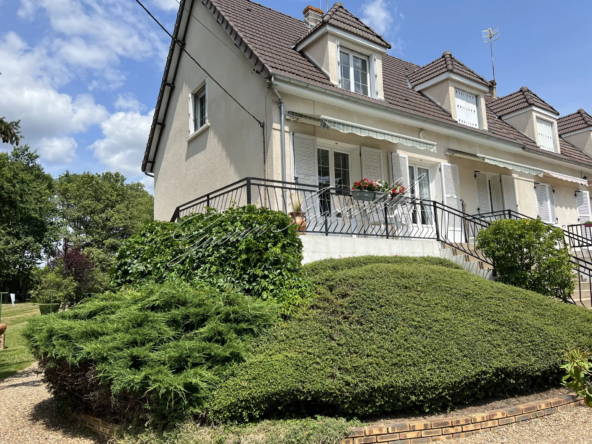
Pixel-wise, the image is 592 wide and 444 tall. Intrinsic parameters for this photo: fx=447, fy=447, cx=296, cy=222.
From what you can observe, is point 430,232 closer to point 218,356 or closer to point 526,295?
point 526,295

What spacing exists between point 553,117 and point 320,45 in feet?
41.8

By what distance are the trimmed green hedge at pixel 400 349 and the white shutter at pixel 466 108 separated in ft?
33.5

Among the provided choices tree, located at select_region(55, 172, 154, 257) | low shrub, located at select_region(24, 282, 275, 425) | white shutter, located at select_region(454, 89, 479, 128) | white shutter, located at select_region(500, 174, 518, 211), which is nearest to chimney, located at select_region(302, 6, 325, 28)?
white shutter, located at select_region(454, 89, 479, 128)

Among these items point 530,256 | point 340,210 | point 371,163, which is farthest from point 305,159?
point 530,256

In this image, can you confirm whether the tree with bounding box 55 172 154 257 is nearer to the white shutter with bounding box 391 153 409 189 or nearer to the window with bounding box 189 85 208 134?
the window with bounding box 189 85 208 134

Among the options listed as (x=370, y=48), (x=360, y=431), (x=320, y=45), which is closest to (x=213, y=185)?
(x=320, y=45)

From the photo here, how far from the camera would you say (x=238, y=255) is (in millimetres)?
7168

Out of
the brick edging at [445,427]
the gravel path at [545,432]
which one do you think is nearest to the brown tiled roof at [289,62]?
the brick edging at [445,427]

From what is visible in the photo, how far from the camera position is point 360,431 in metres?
4.54

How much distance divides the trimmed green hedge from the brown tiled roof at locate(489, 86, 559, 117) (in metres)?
14.5

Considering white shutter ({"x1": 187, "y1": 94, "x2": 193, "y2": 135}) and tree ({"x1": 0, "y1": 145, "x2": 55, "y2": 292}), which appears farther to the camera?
tree ({"x1": 0, "y1": 145, "x2": 55, "y2": 292})

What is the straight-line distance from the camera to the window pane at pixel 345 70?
12.8 meters

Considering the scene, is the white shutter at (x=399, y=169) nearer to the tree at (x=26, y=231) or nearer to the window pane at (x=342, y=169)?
the window pane at (x=342, y=169)

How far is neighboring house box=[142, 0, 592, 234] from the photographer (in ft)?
36.1
